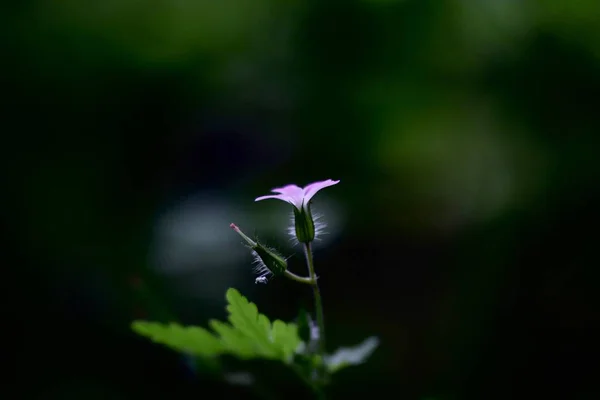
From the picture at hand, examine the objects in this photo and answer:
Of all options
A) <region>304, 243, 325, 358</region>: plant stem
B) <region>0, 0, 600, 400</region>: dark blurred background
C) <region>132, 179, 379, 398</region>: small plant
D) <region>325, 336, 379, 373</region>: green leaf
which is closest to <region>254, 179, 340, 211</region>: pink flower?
<region>132, 179, 379, 398</region>: small plant

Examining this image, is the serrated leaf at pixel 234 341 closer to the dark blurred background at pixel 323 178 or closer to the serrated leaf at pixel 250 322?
the serrated leaf at pixel 250 322

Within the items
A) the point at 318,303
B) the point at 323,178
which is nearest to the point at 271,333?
the point at 318,303

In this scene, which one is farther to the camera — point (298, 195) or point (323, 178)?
point (323, 178)

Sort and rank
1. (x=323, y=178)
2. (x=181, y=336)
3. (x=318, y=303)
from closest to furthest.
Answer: (x=181, y=336) → (x=318, y=303) → (x=323, y=178)

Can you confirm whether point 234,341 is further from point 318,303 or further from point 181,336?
point 318,303

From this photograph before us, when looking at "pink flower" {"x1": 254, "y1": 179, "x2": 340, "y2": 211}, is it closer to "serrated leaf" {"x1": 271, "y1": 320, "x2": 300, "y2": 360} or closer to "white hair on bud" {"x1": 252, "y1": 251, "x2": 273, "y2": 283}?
"white hair on bud" {"x1": 252, "y1": 251, "x2": 273, "y2": 283}

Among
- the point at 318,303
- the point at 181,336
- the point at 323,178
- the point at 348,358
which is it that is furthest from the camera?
the point at 323,178

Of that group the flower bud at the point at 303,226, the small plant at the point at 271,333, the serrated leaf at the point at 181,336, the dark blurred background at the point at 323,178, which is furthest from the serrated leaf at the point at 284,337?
the dark blurred background at the point at 323,178

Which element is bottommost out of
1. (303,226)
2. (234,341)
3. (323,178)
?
(234,341)
